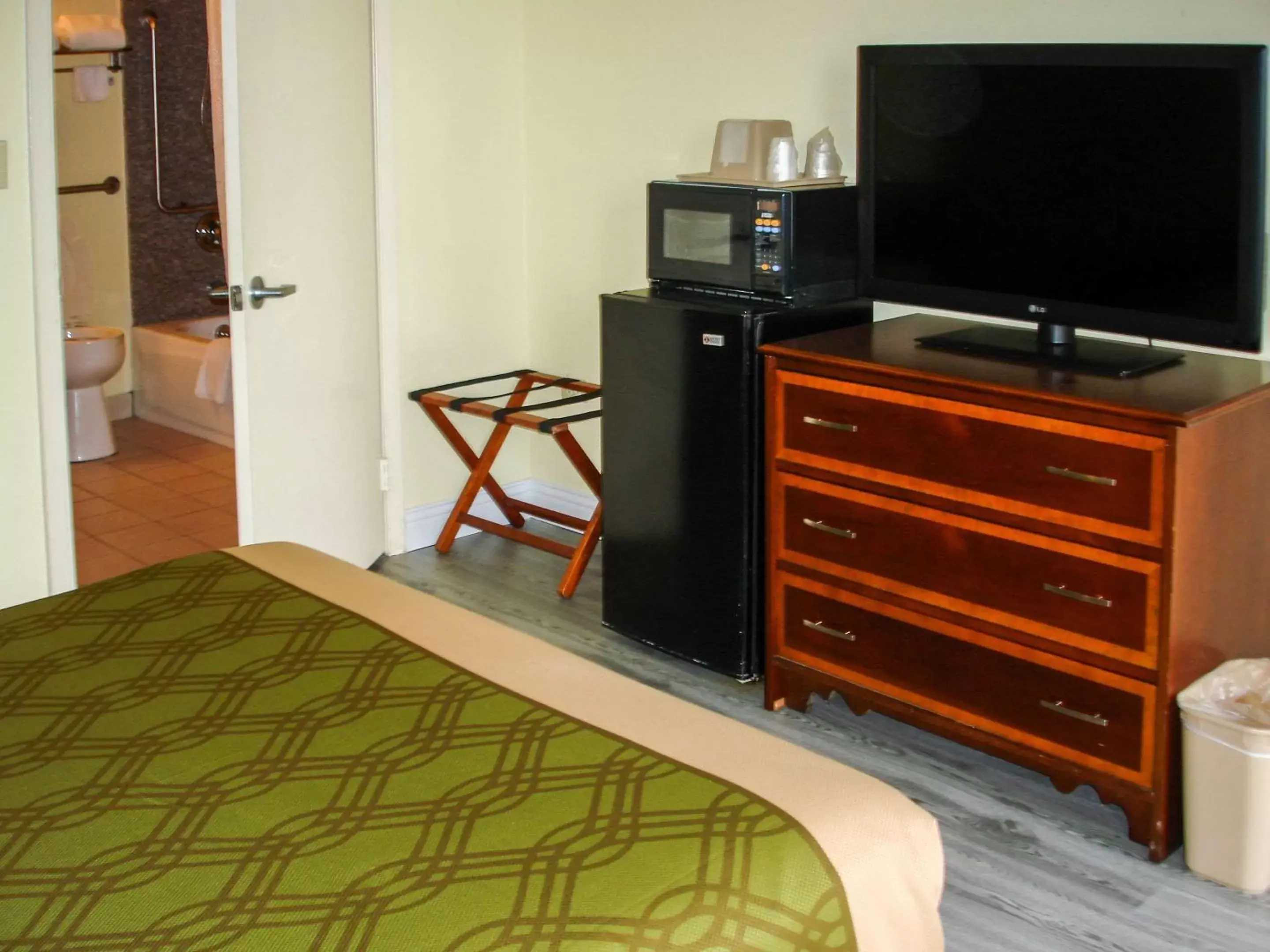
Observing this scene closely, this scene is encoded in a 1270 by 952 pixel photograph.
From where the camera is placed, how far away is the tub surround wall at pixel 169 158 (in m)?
6.00

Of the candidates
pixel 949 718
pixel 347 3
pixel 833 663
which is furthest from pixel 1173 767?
pixel 347 3

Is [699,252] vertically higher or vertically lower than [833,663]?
higher

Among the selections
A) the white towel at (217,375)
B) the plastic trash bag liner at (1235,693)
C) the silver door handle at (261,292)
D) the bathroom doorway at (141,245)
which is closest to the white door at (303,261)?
the silver door handle at (261,292)

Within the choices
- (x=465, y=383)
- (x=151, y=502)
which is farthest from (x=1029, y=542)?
(x=151, y=502)

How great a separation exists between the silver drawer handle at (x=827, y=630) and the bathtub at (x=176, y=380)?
3.14 metres

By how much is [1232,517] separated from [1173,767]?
0.49 meters

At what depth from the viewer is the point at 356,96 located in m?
4.05

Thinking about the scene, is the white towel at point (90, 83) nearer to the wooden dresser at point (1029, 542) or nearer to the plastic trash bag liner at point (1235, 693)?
the wooden dresser at point (1029, 542)

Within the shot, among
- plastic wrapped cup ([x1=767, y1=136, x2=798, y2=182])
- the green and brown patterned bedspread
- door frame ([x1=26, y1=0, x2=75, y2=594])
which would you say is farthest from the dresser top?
door frame ([x1=26, y1=0, x2=75, y2=594])

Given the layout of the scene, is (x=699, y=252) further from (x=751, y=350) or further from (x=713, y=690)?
(x=713, y=690)

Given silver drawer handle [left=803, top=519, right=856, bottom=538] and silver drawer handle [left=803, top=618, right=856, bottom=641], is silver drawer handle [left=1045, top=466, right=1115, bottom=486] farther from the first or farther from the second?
silver drawer handle [left=803, top=618, right=856, bottom=641]

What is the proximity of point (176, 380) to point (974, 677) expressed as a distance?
410 centimetres

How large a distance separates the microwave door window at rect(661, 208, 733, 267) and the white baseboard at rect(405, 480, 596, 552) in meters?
1.32

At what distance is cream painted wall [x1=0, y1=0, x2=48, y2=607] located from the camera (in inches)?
134
